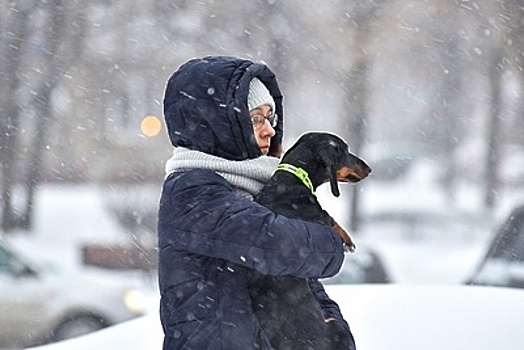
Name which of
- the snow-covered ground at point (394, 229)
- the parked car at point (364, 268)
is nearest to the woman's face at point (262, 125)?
the snow-covered ground at point (394, 229)

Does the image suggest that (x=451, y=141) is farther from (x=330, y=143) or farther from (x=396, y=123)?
(x=330, y=143)

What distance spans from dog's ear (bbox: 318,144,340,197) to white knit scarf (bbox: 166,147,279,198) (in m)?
0.16

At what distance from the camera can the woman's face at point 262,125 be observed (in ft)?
7.41

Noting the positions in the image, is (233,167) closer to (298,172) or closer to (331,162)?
(298,172)

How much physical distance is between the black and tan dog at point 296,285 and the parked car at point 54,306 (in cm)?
700

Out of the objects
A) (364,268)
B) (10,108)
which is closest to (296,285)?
(364,268)

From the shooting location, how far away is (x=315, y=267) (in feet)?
6.71

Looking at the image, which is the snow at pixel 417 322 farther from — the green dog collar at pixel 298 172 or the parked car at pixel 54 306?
the parked car at pixel 54 306

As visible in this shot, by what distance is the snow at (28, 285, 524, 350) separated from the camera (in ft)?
12.1

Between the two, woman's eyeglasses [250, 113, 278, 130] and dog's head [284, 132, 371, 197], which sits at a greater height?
woman's eyeglasses [250, 113, 278, 130]

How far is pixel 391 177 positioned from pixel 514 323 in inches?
659

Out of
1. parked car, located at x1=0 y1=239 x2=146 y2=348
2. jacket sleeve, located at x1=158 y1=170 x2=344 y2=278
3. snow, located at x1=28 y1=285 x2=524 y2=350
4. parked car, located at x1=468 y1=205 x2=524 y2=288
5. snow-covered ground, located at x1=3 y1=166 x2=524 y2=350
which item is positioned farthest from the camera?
snow-covered ground, located at x1=3 y1=166 x2=524 y2=350

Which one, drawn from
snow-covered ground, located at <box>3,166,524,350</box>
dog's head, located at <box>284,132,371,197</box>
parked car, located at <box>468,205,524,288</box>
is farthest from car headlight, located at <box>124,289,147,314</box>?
dog's head, located at <box>284,132,371,197</box>

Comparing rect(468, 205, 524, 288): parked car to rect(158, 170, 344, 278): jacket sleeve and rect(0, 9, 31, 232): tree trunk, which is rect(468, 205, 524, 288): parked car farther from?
rect(0, 9, 31, 232): tree trunk
